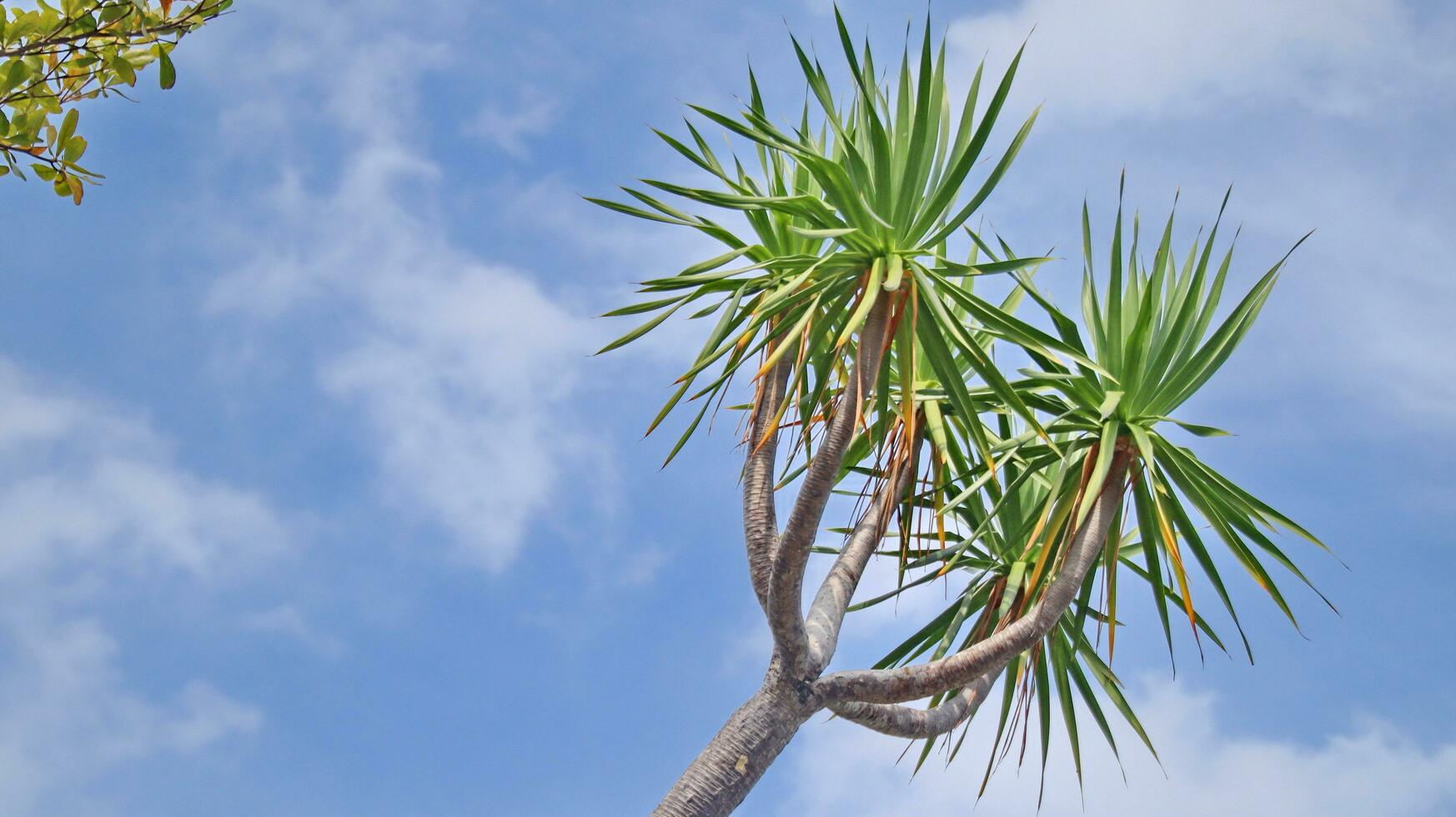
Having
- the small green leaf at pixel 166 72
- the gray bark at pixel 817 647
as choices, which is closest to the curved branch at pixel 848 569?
the gray bark at pixel 817 647

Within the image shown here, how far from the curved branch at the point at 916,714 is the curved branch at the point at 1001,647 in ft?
0.40

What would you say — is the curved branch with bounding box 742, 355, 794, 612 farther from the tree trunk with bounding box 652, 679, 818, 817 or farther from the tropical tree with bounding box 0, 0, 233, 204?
the tropical tree with bounding box 0, 0, 233, 204

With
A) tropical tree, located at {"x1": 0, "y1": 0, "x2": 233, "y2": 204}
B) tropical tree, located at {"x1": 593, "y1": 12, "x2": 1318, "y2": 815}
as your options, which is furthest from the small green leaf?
tropical tree, located at {"x1": 593, "y1": 12, "x2": 1318, "y2": 815}

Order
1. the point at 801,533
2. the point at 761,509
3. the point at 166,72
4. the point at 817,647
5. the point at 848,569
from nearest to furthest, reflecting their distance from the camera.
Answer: the point at 166,72 → the point at 801,533 → the point at 817,647 → the point at 761,509 → the point at 848,569

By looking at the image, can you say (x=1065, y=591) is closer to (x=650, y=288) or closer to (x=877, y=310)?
(x=877, y=310)

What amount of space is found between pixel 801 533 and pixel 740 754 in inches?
35.9

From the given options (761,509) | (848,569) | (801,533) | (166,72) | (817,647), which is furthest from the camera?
(848,569)

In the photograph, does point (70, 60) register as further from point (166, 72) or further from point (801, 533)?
point (801, 533)

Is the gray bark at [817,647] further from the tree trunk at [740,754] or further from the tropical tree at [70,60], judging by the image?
the tropical tree at [70,60]

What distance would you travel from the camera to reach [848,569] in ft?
18.3

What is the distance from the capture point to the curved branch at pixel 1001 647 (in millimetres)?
4906

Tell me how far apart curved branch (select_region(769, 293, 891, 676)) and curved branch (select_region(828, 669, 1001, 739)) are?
1.17 feet

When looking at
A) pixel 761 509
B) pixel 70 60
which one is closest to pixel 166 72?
pixel 70 60

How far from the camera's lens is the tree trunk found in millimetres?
4707
